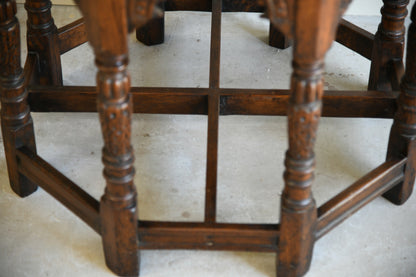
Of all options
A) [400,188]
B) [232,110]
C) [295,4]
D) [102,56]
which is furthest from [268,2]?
[400,188]

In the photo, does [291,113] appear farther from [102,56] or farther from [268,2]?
[102,56]

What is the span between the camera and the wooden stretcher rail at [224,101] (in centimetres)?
221

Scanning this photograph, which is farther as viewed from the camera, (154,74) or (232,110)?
(154,74)

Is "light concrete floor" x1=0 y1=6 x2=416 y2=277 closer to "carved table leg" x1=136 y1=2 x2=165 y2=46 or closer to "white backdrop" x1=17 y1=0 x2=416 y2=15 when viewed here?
"carved table leg" x1=136 y1=2 x2=165 y2=46

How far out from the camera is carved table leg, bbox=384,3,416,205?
79.7 inches

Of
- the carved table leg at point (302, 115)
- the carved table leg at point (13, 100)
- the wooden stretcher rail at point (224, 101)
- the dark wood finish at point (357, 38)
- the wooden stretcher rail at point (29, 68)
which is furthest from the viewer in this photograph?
the dark wood finish at point (357, 38)

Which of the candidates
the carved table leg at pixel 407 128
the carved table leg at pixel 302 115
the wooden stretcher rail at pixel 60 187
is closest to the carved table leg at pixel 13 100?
the wooden stretcher rail at pixel 60 187

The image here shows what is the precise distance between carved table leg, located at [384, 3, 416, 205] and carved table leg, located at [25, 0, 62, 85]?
3.84 feet

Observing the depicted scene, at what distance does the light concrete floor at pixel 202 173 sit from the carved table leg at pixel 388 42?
7.5 inches

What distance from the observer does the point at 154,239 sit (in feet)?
6.14

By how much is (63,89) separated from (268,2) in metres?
0.97

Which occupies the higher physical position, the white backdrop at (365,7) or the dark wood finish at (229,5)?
the dark wood finish at (229,5)

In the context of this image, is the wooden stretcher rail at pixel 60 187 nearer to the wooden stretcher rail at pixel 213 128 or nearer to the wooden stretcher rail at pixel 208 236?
the wooden stretcher rail at pixel 208 236

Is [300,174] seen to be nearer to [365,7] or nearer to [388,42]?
[388,42]
